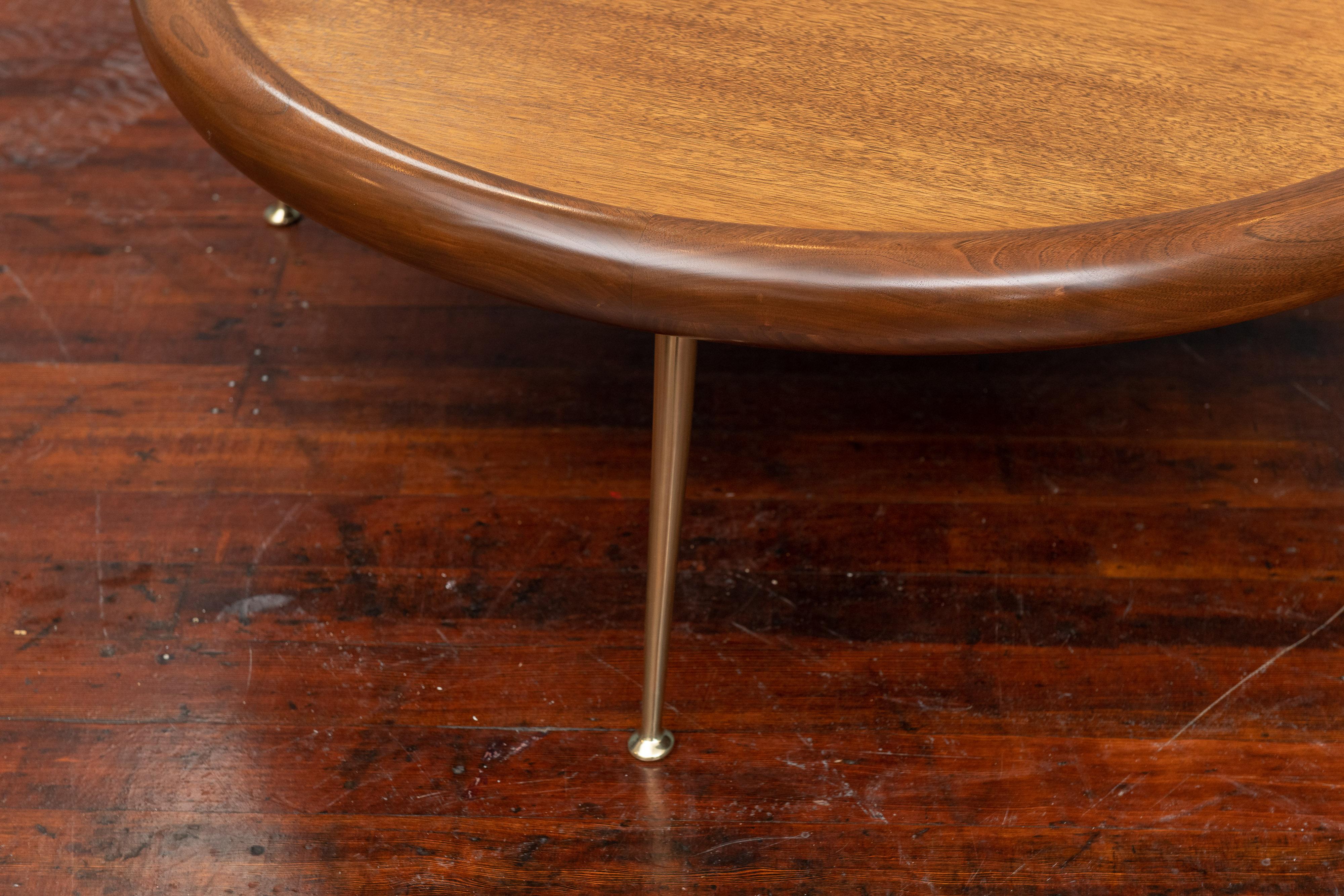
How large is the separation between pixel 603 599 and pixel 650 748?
0.12 m

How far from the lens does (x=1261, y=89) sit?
0.55 m

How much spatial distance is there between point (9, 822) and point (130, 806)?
0.20 ft

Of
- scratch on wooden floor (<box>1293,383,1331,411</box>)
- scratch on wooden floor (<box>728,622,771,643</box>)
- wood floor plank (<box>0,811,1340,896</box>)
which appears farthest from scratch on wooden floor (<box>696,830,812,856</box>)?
scratch on wooden floor (<box>1293,383,1331,411</box>)

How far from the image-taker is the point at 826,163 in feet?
1.60

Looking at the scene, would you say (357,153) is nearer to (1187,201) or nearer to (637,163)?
(637,163)

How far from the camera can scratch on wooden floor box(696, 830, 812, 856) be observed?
630 millimetres

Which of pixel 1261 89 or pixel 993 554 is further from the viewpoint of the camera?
pixel 993 554

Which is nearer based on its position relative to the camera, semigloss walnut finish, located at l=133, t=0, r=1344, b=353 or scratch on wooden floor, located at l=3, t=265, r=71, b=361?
semigloss walnut finish, located at l=133, t=0, r=1344, b=353

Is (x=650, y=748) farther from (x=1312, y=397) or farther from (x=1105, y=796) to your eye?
(x=1312, y=397)

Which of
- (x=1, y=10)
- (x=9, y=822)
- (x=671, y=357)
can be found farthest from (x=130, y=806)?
(x=1, y=10)

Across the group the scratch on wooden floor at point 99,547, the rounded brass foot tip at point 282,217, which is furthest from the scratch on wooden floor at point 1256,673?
the rounded brass foot tip at point 282,217

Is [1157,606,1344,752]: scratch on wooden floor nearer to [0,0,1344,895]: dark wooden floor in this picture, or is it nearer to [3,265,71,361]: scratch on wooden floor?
[0,0,1344,895]: dark wooden floor

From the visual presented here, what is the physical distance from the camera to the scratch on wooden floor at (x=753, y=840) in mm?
630

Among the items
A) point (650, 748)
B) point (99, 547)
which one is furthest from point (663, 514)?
point (99, 547)
